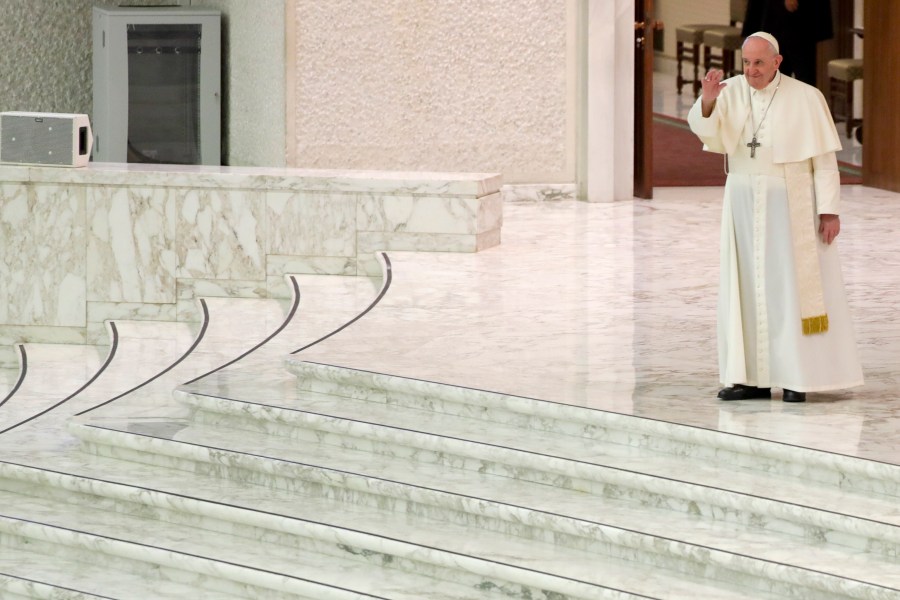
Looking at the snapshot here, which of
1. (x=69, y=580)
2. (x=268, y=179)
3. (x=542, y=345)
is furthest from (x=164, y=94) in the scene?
(x=69, y=580)

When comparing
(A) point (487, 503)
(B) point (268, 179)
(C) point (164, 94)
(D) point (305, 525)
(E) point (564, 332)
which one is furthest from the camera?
(C) point (164, 94)

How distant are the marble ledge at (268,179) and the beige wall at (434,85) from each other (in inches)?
59.6

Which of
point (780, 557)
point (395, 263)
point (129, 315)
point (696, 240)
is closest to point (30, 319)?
point (129, 315)

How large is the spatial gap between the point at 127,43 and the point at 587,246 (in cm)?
410

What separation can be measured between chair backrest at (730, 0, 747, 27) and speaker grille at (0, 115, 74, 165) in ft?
40.8

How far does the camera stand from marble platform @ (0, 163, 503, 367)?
8.82 m

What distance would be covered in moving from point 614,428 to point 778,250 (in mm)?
896

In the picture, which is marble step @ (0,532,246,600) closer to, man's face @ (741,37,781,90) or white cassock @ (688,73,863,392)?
white cassock @ (688,73,863,392)

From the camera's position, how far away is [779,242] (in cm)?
581

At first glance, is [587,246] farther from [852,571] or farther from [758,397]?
[852,571]

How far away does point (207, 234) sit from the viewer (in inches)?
355

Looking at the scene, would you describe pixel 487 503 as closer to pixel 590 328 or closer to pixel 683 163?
pixel 590 328

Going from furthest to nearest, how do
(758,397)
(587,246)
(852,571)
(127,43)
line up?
1. (127,43)
2. (587,246)
3. (758,397)
4. (852,571)

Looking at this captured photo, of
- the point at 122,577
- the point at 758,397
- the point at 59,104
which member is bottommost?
the point at 122,577
